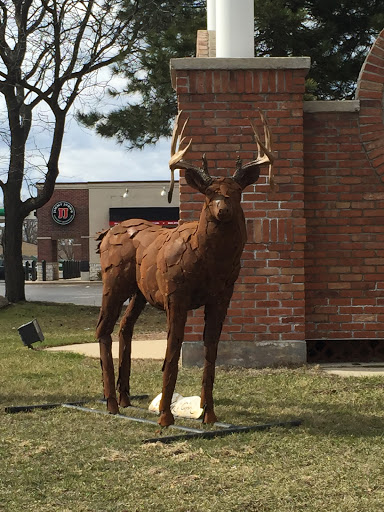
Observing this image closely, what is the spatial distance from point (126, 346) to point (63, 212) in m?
37.4

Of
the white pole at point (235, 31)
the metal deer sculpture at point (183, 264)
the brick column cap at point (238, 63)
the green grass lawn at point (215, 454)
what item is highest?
the white pole at point (235, 31)

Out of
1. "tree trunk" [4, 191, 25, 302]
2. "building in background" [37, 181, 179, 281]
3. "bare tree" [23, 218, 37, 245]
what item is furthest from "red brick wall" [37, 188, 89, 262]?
"bare tree" [23, 218, 37, 245]

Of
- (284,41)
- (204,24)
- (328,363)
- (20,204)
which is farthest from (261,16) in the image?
(20,204)

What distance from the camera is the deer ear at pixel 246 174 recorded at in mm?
5363

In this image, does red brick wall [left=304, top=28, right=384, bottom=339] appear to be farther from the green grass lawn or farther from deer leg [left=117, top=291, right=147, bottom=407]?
deer leg [left=117, top=291, right=147, bottom=407]

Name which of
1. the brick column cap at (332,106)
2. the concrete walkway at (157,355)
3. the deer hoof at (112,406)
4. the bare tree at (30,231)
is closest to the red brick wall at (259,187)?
the brick column cap at (332,106)

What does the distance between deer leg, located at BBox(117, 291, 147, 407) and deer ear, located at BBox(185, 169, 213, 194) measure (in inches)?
59.7

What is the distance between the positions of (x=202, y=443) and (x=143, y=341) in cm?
688

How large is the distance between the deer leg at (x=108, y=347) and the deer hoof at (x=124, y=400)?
0.32 m

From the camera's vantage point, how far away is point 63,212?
141 feet

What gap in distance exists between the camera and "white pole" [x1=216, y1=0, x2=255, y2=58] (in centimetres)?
862

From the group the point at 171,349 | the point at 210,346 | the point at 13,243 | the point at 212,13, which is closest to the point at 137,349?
the point at 210,346

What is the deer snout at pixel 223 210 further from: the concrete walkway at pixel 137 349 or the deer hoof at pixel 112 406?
the concrete walkway at pixel 137 349

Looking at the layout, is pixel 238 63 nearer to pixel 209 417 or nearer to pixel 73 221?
pixel 209 417
